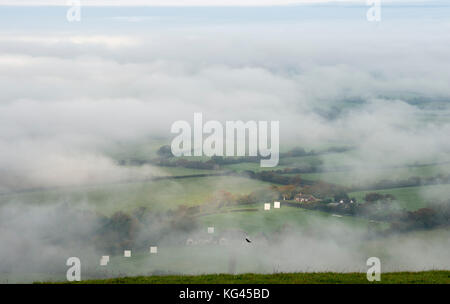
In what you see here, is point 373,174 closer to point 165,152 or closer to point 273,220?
point 273,220

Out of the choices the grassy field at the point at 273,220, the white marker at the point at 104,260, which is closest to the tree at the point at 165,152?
the grassy field at the point at 273,220

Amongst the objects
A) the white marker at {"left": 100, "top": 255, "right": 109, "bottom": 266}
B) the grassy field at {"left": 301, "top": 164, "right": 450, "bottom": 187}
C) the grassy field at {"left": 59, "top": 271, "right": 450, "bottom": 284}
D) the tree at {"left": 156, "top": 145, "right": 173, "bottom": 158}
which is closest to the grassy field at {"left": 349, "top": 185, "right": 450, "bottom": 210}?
the grassy field at {"left": 301, "top": 164, "right": 450, "bottom": 187}

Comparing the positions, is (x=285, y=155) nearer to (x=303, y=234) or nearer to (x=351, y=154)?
(x=351, y=154)

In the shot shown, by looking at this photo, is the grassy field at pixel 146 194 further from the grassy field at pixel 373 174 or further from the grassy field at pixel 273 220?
the grassy field at pixel 373 174

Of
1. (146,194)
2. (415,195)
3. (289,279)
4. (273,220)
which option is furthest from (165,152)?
(289,279)

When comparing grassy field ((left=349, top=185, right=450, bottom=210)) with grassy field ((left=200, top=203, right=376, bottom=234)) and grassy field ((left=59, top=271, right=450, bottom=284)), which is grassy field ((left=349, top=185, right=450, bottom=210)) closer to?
grassy field ((left=200, top=203, right=376, bottom=234))
